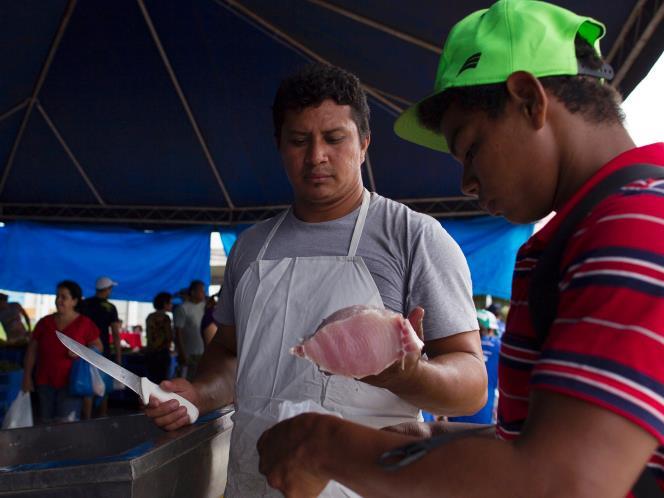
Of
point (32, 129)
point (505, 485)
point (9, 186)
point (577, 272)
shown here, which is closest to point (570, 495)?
point (505, 485)

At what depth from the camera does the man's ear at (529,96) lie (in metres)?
0.84

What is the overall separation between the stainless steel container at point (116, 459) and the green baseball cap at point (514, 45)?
39.4 inches

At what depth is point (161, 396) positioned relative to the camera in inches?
65.9

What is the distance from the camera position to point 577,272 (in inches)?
26.8

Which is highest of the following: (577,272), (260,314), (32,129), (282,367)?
(32,129)

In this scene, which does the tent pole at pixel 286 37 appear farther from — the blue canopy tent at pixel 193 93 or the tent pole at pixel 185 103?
the tent pole at pixel 185 103

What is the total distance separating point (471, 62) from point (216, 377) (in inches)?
52.2

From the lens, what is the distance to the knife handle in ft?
5.30

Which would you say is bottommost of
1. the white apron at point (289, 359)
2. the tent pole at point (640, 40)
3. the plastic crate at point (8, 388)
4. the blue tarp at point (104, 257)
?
the plastic crate at point (8, 388)

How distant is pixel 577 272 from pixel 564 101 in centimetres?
30

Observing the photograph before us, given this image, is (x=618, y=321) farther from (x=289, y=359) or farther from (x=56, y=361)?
(x=56, y=361)

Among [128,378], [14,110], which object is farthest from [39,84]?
[128,378]

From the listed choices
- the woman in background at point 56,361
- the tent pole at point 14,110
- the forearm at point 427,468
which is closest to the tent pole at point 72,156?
the tent pole at point 14,110

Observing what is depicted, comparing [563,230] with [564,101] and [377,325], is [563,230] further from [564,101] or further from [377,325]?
[377,325]
